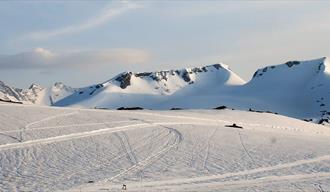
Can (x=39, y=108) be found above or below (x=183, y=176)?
above

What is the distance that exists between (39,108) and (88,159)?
25564 mm

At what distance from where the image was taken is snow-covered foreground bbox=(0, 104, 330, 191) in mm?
26547

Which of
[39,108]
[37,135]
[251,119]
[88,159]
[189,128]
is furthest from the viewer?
[251,119]

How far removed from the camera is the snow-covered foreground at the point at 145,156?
26.5 m

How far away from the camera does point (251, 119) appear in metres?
76.1

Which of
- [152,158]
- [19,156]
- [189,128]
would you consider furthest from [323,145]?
[19,156]

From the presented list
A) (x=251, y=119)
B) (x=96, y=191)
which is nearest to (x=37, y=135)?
(x=96, y=191)

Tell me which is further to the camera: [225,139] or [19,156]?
[225,139]

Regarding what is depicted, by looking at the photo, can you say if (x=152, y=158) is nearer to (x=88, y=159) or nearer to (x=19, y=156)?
(x=88, y=159)

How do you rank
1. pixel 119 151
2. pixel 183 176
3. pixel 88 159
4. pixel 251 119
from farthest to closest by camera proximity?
pixel 251 119 → pixel 119 151 → pixel 88 159 → pixel 183 176

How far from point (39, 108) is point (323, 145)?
96.8ft

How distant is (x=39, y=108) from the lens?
5716 cm

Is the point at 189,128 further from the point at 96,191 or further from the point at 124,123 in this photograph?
the point at 96,191

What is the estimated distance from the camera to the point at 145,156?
34062mm
